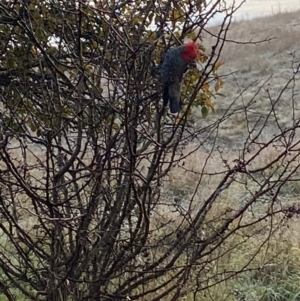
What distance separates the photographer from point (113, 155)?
9.21 feet

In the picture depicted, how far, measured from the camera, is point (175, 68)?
259 cm

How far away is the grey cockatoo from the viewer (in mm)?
2562

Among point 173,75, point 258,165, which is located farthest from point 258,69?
point 173,75

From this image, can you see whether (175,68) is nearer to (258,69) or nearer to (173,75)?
(173,75)

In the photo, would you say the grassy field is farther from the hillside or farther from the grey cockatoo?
the grey cockatoo

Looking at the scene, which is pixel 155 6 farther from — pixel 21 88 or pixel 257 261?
pixel 257 261

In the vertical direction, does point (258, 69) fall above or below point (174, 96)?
above

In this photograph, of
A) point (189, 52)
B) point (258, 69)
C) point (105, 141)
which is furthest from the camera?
point (258, 69)

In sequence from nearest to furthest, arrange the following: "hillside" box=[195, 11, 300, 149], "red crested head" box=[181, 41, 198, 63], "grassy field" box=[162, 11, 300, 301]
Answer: "red crested head" box=[181, 41, 198, 63]
"grassy field" box=[162, 11, 300, 301]
"hillside" box=[195, 11, 300, 149]

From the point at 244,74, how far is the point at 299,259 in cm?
1469

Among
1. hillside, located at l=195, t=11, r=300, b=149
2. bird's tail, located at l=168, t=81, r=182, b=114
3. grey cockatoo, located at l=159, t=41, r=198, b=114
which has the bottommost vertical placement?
bird's tail, located at l=168, t=81, r=182, b=114

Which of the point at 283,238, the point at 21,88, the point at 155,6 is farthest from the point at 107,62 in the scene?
the point at 283,238

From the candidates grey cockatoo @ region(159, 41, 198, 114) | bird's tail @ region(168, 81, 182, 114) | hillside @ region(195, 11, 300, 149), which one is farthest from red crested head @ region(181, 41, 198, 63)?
hillside @ region(195, 11, 300, 149)

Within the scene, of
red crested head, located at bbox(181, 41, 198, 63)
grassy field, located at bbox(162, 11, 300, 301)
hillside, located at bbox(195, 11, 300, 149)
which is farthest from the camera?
hillside, located at bbox(195, 11, 300, 149)
